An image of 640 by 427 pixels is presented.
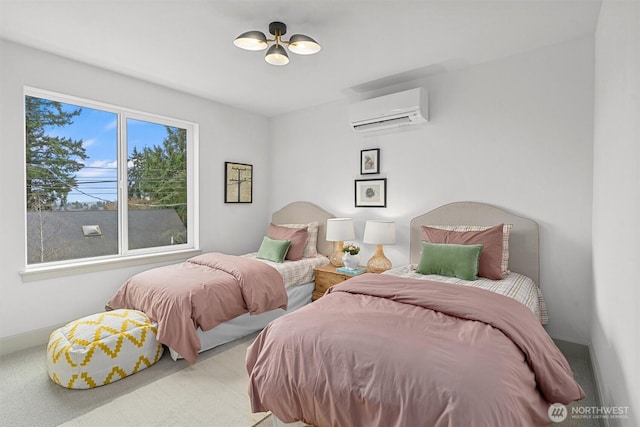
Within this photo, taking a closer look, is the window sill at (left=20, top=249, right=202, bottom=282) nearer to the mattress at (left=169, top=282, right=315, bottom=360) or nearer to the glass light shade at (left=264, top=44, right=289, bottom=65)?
the mattress at (left=169, top=282, right=315, bottom=360)

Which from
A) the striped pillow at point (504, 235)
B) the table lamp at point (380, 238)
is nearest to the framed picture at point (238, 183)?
the table lamp at point (380, 238)

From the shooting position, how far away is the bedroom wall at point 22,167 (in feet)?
8.78

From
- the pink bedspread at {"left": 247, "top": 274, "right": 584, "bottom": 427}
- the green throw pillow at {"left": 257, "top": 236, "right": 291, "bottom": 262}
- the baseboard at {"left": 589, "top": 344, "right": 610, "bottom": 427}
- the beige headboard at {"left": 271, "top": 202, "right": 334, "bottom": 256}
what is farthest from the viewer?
the beige headboard at {"left": 271, "top": 202, "right": 334, "bottom": 256}

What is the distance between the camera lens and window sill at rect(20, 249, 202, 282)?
2.82 m

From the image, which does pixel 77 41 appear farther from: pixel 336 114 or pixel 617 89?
pixel 617 89

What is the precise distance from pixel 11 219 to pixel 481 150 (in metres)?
4.13

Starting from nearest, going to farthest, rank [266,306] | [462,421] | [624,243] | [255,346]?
Result: 1. [462,421]
2. [624,243]
3. [255,346]
4. [266,306]

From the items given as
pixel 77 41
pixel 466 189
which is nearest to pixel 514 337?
pixel 466 189

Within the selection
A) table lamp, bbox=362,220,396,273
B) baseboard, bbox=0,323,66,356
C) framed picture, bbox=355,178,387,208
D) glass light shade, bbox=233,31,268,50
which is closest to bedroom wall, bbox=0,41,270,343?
baseboard, bbox=0,323,66,356

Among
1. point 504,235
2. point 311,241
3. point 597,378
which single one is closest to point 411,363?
point 597,378

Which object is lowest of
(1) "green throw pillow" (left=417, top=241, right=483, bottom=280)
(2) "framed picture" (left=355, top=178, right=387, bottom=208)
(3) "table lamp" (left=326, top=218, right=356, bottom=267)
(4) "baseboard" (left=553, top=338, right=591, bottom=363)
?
(4) "baseboard" (left=553, top=338, right=591, bottom=363)

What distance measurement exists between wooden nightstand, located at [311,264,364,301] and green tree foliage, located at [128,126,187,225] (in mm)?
1825

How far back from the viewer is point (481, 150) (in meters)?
3.09

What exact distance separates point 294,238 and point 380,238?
3.52ft
